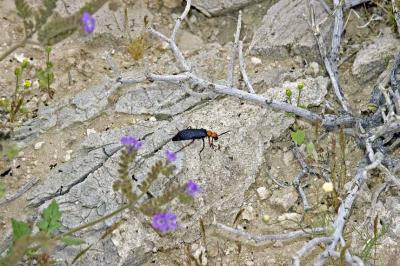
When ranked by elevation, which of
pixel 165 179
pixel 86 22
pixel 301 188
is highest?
pixel 86 22

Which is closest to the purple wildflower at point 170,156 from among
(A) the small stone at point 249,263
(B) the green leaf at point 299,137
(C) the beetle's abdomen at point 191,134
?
(C) the beetle's abdomen at point 191,134

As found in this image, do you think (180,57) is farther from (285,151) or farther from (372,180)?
(372,180)

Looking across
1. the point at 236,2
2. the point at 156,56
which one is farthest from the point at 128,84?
the point at 236,2

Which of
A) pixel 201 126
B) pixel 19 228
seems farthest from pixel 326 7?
pixel 19 228

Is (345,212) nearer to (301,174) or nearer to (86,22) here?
(301,174)

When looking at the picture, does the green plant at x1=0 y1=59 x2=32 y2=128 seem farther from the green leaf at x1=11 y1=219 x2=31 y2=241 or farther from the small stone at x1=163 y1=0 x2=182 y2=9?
the small stone at x1=163 y1=0 x2=182 y2=9
